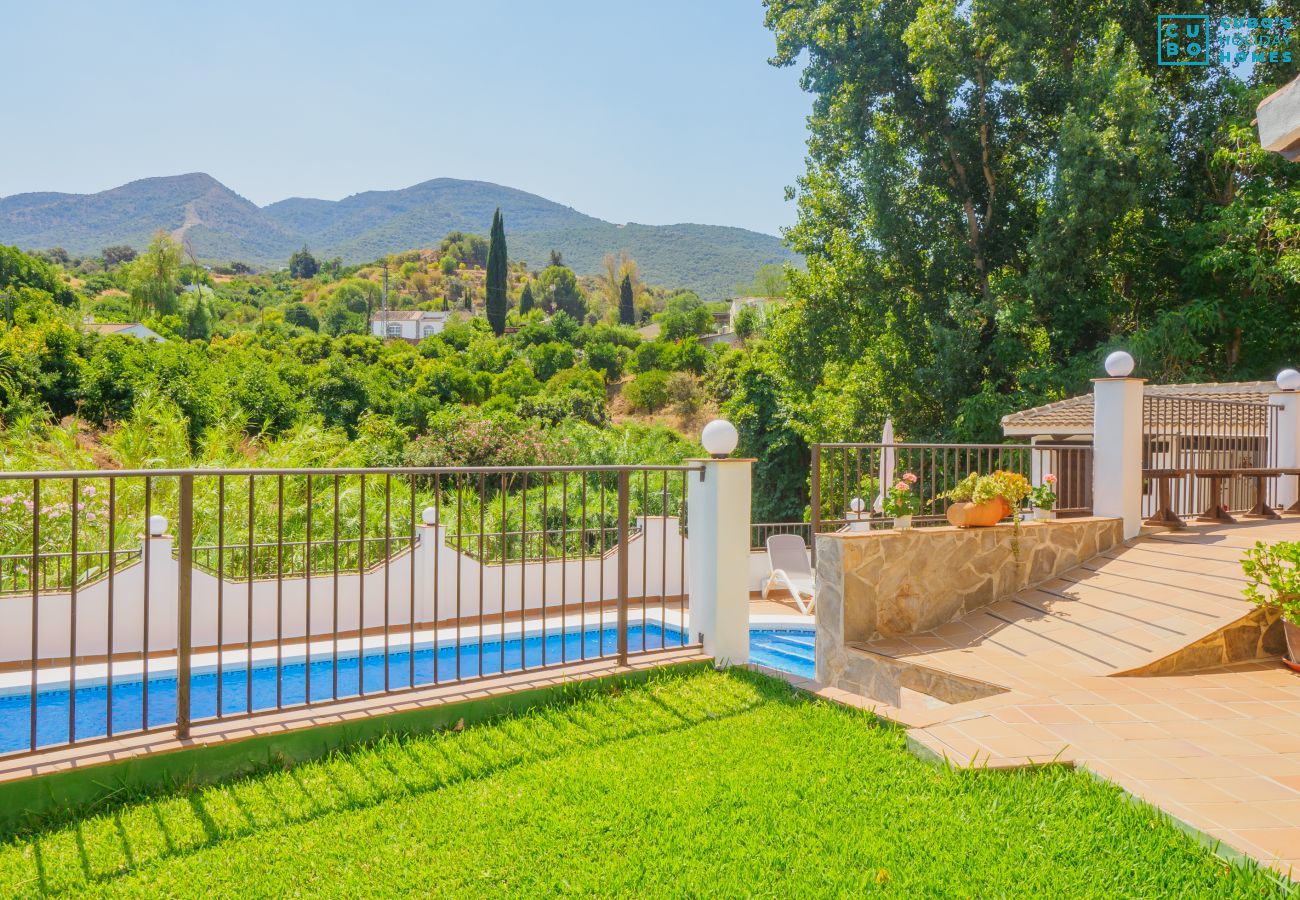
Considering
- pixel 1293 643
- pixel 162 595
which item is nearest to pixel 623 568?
pixel 1293 643

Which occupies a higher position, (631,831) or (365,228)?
(365,228)

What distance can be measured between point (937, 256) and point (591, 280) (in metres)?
67.6

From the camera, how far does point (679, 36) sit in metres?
21.0

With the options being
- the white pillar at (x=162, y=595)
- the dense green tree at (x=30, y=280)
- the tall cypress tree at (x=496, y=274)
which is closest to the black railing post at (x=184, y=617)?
the white pillar at (x=162, y=595)

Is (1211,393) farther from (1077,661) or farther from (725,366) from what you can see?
(725,366)

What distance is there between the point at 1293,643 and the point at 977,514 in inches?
88.6

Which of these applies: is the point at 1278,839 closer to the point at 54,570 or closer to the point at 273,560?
the point at 273,560

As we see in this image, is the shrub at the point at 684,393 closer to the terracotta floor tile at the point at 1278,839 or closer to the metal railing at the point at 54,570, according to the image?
the metal railing at the point at 54,570

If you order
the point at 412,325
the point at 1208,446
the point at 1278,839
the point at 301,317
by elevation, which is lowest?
the point at 1278,839

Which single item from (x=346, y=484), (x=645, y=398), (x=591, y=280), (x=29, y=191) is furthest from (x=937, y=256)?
(x=29, y=191)

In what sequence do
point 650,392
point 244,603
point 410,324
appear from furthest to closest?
point 410,324 → point 650,392 → point 244,603

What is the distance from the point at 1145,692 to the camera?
4520mm

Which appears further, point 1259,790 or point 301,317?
point 301,317

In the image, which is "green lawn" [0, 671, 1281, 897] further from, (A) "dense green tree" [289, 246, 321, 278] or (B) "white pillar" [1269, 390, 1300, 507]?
(A) "dense green tree" [289, 246, 321, 278]
